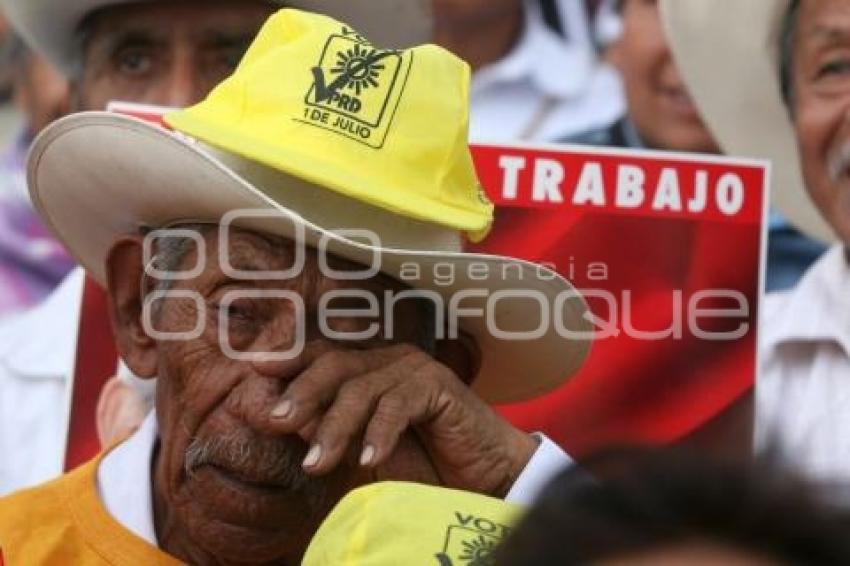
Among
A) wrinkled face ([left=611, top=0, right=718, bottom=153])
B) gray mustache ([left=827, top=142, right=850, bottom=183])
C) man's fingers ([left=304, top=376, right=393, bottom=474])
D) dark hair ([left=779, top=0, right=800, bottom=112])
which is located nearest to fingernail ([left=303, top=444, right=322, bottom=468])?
man's fingers ([left=304, top=376, right=393, bottom=474])

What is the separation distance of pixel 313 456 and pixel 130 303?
0.51m

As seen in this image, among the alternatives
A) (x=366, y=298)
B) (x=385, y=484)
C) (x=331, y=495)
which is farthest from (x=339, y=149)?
(x=385, y=484)

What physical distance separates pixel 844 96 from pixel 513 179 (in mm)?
640

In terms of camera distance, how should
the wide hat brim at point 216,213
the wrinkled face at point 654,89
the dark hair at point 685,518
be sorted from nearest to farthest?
the dark hair at point 685,518 → the wide hat brim at point 216,213 → the wrinkled face at point 654,89

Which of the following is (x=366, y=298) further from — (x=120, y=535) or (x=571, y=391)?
(x=571, y=391)

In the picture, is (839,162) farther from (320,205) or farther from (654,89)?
(320,205)

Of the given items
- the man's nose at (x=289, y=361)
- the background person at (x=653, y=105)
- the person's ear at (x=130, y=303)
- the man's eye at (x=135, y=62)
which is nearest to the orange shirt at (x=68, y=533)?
the person's ear at (x=130, y=303)

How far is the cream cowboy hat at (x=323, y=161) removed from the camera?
267 cm

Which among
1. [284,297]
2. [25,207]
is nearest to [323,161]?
[284,297]

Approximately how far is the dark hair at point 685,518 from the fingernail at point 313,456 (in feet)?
2.93

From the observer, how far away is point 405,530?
1983 mm

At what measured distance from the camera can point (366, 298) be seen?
268 cm

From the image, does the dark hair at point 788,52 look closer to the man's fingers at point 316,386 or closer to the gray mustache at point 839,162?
the gray mustache at point 839,162

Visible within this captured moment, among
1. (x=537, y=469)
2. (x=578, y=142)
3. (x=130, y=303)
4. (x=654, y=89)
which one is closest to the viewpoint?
(x=537, y=469)
